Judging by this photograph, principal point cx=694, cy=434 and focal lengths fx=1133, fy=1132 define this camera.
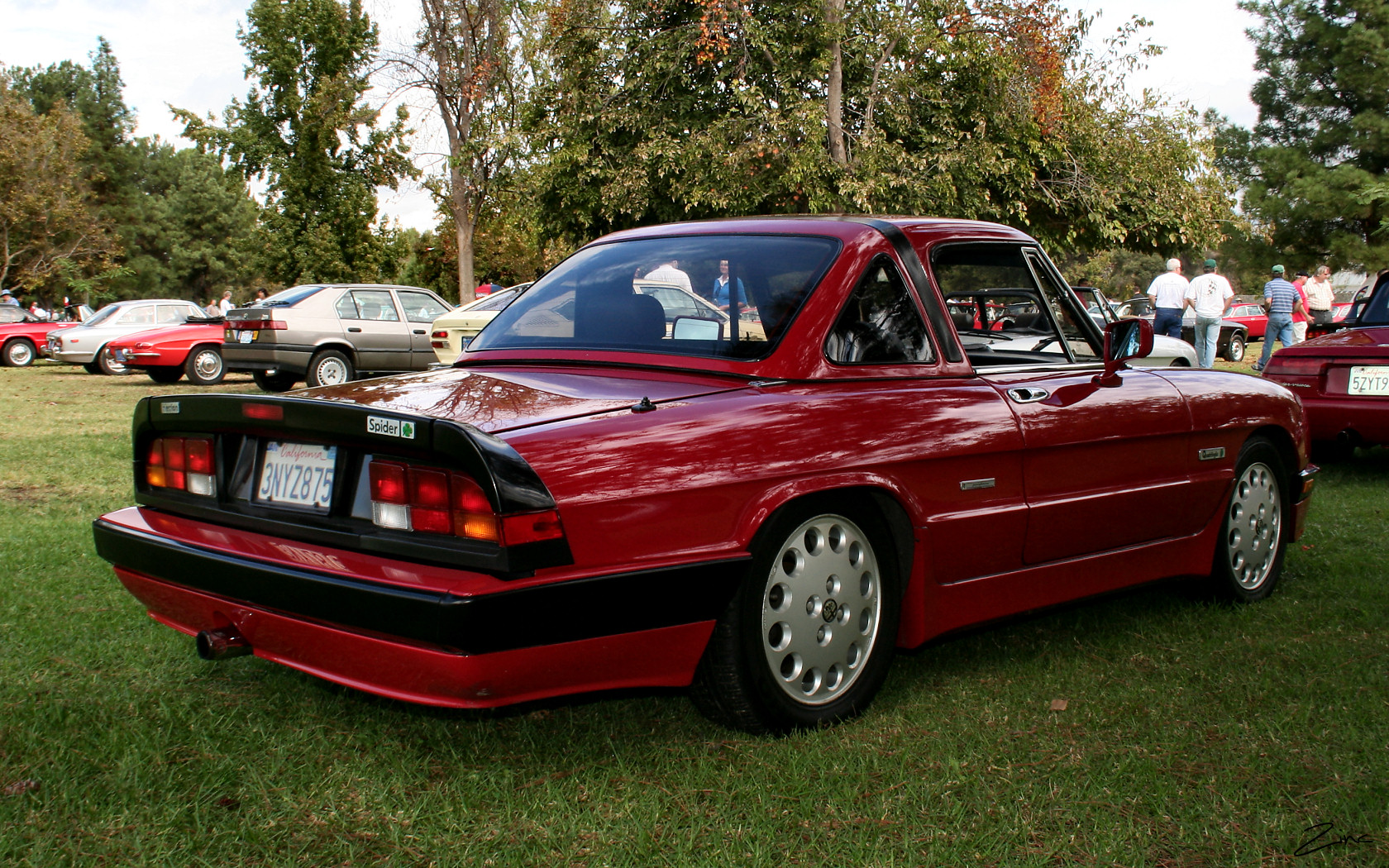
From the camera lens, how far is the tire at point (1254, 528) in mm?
4516

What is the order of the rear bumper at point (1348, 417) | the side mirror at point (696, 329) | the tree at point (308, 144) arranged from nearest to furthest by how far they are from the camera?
the side mirror at point (696, 329) < the rear bumper at point (1348, 417) < the tree at point (308, 144)

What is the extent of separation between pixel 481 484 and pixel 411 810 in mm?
812

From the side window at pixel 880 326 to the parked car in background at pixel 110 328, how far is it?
62.9 ft

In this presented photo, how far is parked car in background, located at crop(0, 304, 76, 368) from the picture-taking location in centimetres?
2508

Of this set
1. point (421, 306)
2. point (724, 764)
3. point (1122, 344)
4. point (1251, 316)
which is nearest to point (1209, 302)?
point (421, 306)

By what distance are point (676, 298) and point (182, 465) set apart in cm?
152

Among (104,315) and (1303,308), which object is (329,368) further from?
(1303,308)

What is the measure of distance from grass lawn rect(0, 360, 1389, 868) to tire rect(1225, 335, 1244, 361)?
2241 cm

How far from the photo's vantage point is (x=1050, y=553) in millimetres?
3723

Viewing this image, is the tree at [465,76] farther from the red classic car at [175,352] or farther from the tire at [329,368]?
the tire at [329,368]

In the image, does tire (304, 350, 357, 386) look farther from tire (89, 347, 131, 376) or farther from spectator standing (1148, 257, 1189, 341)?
spectator standing (1148, 257, 1189, 341)

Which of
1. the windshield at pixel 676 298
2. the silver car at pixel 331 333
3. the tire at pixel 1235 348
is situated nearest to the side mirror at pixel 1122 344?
the windshield at pixel 676 298

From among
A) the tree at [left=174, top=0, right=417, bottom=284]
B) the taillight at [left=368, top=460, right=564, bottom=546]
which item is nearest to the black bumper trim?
the taillight at [left=368, top=460, right=564, bottom=546]

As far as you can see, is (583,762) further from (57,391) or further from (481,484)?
(57,391)
